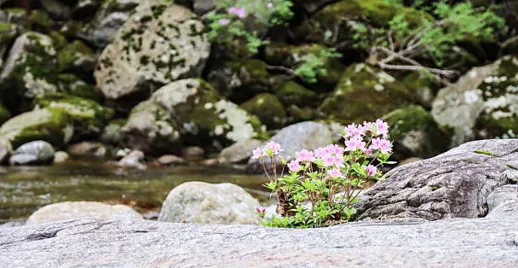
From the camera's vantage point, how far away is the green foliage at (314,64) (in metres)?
14.6

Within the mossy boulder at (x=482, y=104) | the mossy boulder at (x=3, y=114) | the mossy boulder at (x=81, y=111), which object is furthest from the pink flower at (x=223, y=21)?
the mossy boulder at (x=3, y=114)

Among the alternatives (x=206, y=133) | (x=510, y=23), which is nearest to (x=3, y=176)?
(x=206, y=133)

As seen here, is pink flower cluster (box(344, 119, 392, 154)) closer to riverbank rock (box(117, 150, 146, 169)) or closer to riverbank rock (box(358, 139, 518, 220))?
riverbank rock (box(358, 139, 518, 220))

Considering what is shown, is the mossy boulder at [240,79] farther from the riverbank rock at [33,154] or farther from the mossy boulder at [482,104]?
the riverbank rock at [33,154]

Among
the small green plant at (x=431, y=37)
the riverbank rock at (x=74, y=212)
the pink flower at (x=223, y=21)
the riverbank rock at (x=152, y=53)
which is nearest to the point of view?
the riverbank rock at (x=74, y=212)

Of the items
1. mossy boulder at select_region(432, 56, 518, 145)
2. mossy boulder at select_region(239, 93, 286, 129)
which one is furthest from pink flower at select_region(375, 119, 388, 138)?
mossy boulder at select_region(239, 93, 286, 129)

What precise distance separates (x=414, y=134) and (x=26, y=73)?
38.5ft

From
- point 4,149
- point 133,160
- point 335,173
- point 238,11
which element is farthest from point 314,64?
point 335,173

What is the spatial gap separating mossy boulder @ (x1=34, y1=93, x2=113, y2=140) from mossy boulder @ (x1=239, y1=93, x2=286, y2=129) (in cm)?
425

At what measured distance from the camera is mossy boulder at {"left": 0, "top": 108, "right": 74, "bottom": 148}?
12266mm

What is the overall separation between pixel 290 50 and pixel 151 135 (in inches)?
232

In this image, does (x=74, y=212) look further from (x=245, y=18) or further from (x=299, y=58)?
(x=245, y=18)

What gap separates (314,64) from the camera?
1454cm

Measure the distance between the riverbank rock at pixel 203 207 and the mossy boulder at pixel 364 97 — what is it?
7.25 m
